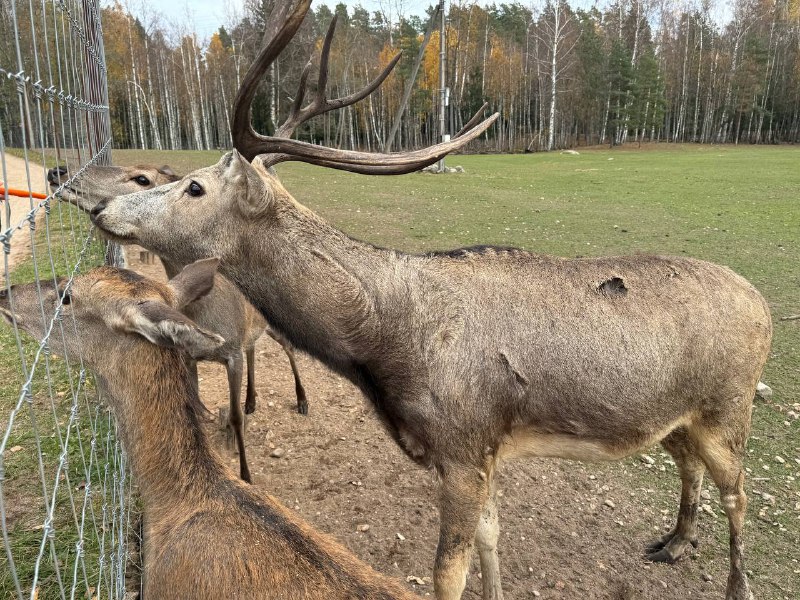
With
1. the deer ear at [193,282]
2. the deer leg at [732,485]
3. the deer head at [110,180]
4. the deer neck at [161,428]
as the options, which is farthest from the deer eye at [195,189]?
the deer leg at [732,485]

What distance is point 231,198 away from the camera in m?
3.24

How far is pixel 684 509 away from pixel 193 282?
337cm

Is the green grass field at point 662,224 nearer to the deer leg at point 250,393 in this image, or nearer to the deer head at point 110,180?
the deer leg at point 250,393

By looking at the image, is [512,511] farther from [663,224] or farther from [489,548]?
[663,224]

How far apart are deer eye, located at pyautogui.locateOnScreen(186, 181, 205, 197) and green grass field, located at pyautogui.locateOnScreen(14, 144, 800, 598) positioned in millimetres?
3881

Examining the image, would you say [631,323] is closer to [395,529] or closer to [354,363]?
[354,363]

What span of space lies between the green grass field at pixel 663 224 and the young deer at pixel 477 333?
1221 millimetres

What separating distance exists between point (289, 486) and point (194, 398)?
2.05 metres

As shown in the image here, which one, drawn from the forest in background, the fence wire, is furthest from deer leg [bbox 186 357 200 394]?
the forest in background

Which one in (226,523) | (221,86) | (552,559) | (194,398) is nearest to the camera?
(226,523)

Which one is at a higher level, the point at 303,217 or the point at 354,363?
the point at 303,217

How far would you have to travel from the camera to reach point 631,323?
10.4 feet

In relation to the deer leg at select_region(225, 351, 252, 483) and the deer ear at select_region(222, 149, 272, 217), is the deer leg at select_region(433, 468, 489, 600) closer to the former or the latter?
the deer ear at select_region(222, 149, 272, 217)

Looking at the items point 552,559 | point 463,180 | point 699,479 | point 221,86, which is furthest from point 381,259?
point 221,86
